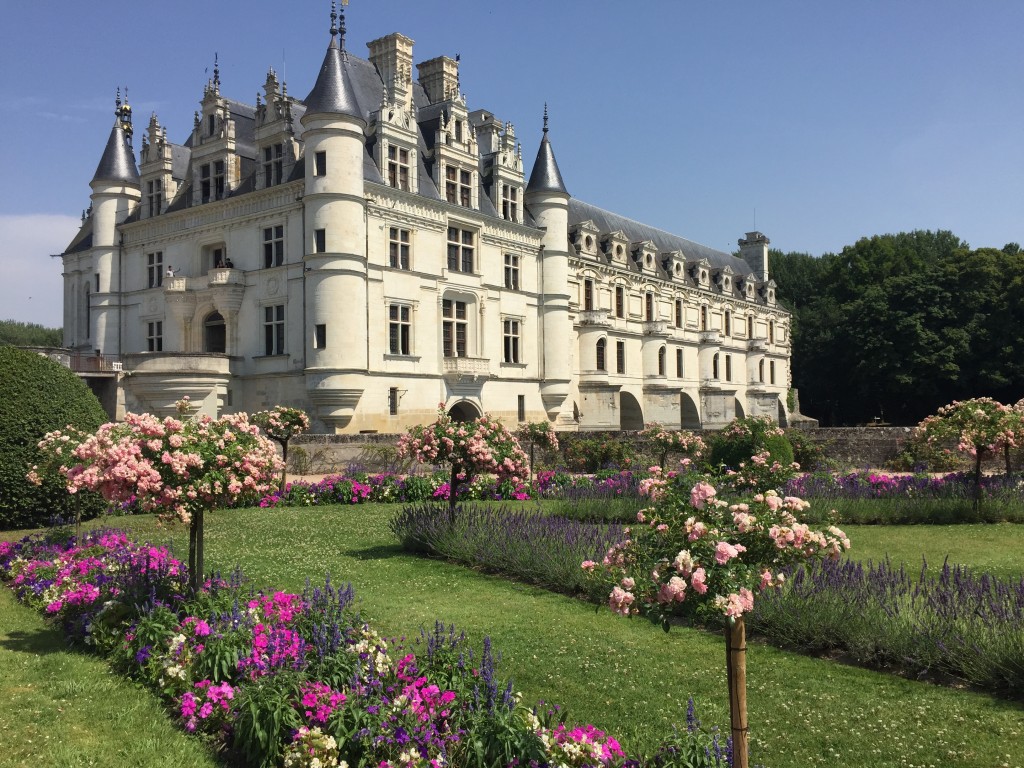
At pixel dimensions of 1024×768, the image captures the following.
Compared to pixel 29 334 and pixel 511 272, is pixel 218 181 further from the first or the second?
pixel 29 334

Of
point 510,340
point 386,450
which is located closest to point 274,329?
point 386,450

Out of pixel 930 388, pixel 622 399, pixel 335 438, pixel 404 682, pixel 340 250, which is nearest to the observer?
pixel 404 682

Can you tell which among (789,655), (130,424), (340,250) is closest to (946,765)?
(789,655)

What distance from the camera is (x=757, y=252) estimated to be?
63.8 meters

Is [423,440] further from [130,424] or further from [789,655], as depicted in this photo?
[789,655]

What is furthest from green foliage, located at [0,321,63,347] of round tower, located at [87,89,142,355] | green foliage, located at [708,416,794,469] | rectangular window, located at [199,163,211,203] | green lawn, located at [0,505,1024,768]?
green lawn, located at [0,505,1024,768]

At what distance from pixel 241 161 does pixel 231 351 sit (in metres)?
7.50

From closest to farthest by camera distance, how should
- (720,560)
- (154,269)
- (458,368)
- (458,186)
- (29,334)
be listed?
(720,560) < (458,368) < (458,186) < (154,269) < (29,334)

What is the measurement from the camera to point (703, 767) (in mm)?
4551

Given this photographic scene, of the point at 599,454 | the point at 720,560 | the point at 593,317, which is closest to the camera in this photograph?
the point at 720,560

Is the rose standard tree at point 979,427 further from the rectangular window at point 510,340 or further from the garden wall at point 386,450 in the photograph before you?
the rectangular window at point 510,340

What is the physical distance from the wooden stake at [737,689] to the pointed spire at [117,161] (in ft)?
122

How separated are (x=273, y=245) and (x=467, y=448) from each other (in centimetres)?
2078

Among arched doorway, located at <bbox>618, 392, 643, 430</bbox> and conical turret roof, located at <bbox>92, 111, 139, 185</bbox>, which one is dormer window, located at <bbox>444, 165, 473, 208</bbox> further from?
arched doorway, located at <bbox>618, 392, 643, 430</bbox>
